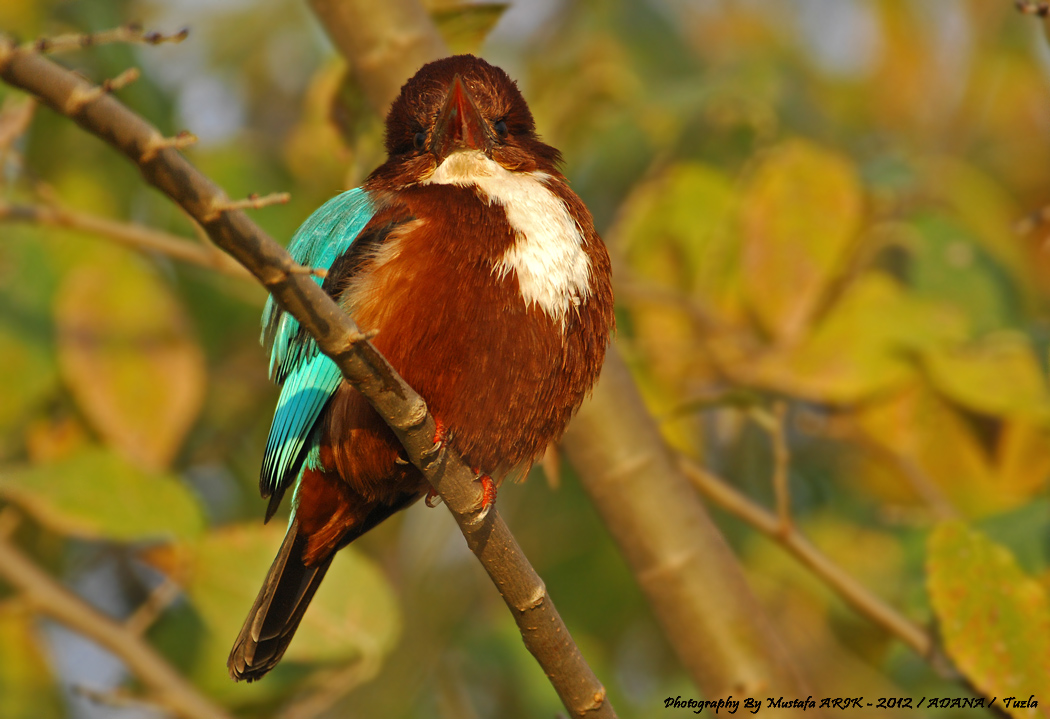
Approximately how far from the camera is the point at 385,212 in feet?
8.10

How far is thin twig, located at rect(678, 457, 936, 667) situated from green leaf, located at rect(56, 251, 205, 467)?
169 cm

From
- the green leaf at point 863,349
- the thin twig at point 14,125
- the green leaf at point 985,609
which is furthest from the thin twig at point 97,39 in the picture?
the green leaf at point 863,349

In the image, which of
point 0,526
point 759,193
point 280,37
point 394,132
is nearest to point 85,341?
point 0,526

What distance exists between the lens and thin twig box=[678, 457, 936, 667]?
3.11 meters

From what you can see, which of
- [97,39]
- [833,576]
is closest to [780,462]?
[833,576]

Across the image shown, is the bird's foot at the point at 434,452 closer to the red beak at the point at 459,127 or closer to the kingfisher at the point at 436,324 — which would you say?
the kingfisher at the point at 436,324

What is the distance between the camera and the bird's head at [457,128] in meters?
2.74

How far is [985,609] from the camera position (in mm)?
2809

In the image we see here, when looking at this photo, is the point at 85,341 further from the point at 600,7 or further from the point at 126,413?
the point at 600,7

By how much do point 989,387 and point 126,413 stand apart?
276 cm

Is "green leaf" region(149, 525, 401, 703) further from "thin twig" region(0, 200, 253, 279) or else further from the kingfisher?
"thin twig" region(0, 200, 253, 279)

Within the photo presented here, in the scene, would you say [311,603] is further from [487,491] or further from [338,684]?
[487,491]

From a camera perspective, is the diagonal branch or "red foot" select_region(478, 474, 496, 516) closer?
the diagonal branch

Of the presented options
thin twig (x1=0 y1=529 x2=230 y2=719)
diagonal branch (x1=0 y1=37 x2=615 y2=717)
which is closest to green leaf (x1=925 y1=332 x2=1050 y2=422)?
diagonal branch (x1=0 y1=37 x2=615 y2=717)
